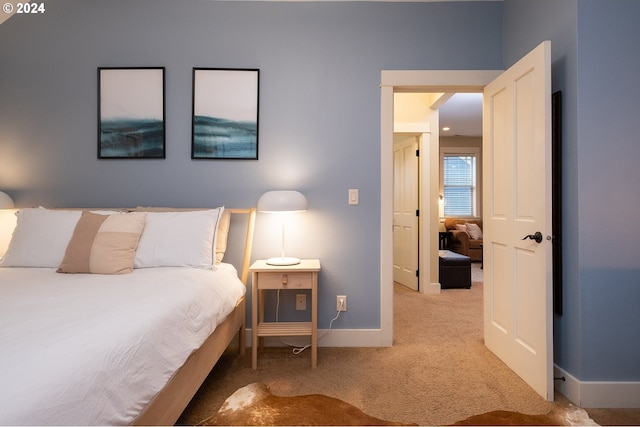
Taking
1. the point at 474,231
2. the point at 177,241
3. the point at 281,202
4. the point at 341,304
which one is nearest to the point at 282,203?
the point at 281,202

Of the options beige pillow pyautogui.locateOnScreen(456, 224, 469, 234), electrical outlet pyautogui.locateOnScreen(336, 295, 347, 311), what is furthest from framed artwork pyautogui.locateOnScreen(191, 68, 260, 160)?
beige pillow pyautogui.locateOnScreen(456, 224, 469, 234)

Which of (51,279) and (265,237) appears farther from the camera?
(265,237)

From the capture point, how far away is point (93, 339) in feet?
3.36

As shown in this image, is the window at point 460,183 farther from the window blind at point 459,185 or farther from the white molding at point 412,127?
the white molding at point 412,127

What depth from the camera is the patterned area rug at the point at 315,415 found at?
168cm

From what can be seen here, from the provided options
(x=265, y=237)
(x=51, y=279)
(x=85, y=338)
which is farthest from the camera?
(x=265, y=237)

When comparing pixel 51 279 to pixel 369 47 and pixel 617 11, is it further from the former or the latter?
pixel 617 11

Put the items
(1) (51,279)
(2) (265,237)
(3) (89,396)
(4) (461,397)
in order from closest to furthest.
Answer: (3) (89,396)
(1) (51,279)
(4) (461,397)
(2) (265,237)

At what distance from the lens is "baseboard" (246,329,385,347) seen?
105 inches

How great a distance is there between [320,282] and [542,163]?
1668 millimetres

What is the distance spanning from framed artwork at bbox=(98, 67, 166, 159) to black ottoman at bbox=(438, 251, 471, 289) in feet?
12.4

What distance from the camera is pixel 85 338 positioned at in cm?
102

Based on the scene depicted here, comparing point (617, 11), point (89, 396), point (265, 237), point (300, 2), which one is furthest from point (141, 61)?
point (617, 11)

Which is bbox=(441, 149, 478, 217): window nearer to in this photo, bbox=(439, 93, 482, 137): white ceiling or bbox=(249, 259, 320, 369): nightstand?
bbox=(439, 93, 482, 137): white ceiling
